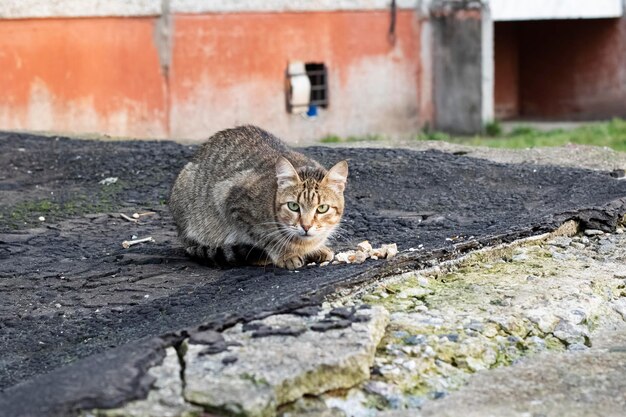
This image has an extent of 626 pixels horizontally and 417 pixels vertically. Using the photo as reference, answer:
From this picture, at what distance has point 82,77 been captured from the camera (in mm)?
12305

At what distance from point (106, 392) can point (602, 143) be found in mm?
9790

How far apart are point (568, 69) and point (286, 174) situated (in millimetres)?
11270

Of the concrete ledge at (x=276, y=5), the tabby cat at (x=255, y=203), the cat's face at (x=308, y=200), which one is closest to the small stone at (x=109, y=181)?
the tabby cat at (x=255, y=203)

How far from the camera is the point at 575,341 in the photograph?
4883 mm

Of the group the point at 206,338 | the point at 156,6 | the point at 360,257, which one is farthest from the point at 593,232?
the point at 156,6

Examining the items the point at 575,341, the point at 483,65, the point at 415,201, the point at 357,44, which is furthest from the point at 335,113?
the point at 575,341

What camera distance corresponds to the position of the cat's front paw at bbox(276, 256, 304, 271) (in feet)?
19.2

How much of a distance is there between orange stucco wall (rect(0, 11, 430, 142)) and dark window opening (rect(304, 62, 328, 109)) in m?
0.11

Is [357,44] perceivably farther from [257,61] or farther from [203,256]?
[203,256]

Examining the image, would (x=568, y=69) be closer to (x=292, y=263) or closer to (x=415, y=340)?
(x=292, y=263)

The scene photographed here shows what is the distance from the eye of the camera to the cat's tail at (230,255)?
6.15 metres

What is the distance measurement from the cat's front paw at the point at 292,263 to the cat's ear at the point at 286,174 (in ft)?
1.20

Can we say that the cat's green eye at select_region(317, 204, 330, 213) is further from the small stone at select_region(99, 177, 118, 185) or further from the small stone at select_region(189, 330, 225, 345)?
the small stone at select_region(99, 177, 118, 185)

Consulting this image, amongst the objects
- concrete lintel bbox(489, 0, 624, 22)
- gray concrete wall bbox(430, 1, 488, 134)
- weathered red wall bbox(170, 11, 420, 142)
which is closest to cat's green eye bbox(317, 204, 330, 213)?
weathered red wall bbox(170, 11, 420, 142)
